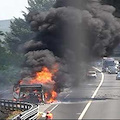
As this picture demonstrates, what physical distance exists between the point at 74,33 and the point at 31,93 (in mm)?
12771

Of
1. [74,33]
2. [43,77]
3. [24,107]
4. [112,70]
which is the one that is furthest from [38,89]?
[112,70]

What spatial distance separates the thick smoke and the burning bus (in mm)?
2931

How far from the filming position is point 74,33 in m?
43.8

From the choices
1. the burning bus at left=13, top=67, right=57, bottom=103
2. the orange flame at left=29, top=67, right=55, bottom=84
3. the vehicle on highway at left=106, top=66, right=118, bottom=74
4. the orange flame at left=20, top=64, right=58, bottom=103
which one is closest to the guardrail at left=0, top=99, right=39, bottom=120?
the burning bus at left=13, top=67, right=57, bottom=103

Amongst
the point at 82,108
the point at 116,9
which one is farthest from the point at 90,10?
the point at 82,108

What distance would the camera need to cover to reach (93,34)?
42.6 metres

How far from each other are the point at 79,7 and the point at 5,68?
3040 centimetres

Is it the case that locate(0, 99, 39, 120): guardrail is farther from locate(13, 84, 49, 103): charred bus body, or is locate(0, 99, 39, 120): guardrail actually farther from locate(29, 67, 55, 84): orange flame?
locate(29, 67, 55, 84): orange flame

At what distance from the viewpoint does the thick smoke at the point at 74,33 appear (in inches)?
1564

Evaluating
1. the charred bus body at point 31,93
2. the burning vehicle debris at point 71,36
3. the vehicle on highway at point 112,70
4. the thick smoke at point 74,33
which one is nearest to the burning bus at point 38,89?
the charred bus body at point 31,93

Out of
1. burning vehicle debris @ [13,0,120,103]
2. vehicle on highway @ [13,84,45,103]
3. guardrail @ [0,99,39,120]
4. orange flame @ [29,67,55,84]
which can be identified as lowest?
guardrail @ [0,99,39,120]

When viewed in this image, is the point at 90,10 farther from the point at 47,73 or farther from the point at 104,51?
the point at 47,73

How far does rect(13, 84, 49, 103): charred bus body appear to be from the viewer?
105 ft

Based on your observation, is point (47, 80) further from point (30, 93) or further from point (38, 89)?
point (38, 89)
